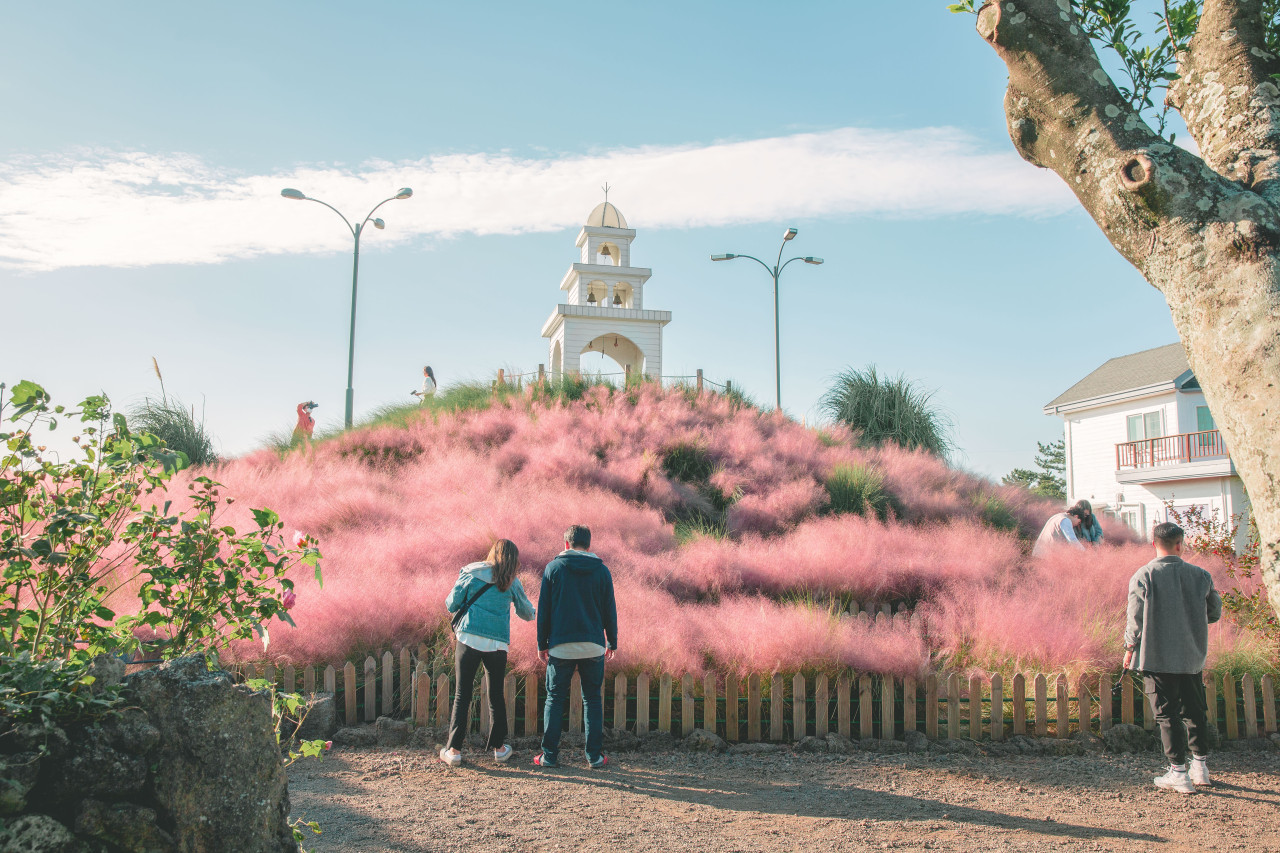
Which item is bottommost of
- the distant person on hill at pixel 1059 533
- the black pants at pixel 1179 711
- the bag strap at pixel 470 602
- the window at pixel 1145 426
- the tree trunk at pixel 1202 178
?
the black pants at pixel 1179 711

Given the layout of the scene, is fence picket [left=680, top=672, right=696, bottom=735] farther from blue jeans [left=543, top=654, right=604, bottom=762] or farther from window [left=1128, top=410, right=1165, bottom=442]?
window [left=1128, top=410, right=1165, bottom=442]

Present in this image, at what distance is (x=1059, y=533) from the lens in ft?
34.0

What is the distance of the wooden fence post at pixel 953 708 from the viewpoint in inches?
251

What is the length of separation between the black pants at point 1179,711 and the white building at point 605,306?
20339 mm

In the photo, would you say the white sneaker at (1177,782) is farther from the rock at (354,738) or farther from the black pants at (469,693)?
the rock at (354,738)

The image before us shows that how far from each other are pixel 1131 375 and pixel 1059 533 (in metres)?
25.7

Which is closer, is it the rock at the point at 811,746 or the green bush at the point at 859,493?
the rock at the point at 811,746

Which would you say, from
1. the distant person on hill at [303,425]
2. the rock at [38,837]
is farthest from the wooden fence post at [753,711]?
the distant person on hill at [303,425]

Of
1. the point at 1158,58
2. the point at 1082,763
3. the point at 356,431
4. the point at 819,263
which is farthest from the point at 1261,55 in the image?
the point at 819,263

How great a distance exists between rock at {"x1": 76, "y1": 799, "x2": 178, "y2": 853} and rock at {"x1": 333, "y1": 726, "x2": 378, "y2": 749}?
3.55m

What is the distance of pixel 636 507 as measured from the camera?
12.2 metres

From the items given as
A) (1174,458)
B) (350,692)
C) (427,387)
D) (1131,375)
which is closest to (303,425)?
(427,387)

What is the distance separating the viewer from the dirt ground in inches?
176

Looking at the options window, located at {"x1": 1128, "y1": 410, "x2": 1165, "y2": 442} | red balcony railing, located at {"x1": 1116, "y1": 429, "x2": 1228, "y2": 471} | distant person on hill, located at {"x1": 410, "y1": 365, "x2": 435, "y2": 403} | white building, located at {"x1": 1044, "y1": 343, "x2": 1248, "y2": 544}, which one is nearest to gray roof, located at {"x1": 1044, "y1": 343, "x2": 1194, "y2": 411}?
white building, located at {"x1": 1044, "y1": 343, "x2": 1248, "y2": 544}
